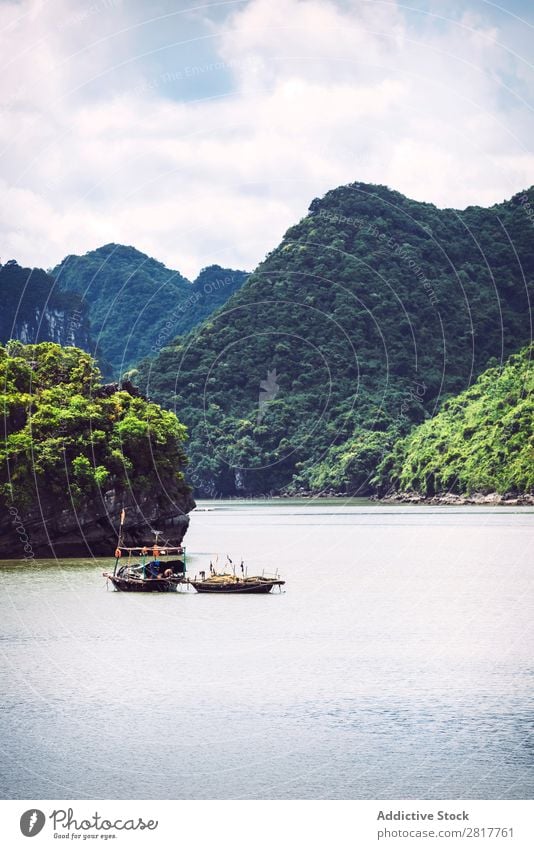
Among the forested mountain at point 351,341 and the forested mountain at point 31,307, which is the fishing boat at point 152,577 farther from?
the forested mountain at point 31,307

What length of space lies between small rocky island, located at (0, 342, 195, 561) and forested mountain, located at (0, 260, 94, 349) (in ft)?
327

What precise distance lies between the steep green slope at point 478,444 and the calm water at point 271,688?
78782 mm

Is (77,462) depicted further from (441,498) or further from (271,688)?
(441,498)

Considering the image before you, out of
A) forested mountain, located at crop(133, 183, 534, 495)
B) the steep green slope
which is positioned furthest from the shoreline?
forested mountain, located at crop(133, 183, 534, 495)

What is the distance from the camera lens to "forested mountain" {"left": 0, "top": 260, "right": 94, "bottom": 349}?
178 m

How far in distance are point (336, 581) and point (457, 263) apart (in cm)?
13286

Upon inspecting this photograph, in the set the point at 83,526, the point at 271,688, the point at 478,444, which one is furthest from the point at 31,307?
the point at 271,688

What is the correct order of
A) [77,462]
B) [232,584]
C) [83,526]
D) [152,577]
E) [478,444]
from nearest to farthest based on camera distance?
[232,584] → [152,577] → [77,462] → [83,526] → [478,444]

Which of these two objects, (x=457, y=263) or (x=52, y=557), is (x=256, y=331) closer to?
(x=457, y=263)

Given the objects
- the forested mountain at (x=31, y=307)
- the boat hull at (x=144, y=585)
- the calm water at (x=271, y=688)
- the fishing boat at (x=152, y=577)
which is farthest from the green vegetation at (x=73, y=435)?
the forested mountain at (x=31, y=307)

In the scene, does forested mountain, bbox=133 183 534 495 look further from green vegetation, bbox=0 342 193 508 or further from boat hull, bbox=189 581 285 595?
boat hull, bbox=189 581 285 595

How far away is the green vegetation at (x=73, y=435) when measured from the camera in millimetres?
66625

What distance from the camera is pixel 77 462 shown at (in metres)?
66.9

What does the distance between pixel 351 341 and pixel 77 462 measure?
12226 centimetres
